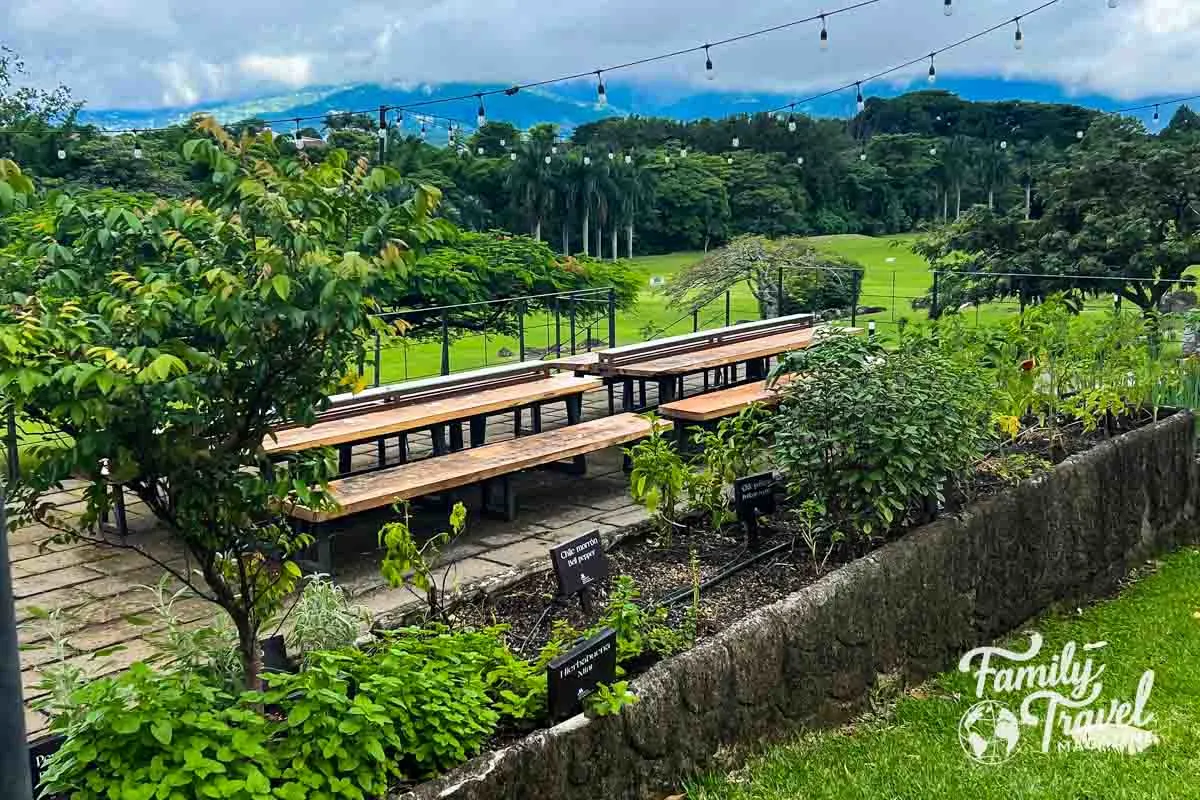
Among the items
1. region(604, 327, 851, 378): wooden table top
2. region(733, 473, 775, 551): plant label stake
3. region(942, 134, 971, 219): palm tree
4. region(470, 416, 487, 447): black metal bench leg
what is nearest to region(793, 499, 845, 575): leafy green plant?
region(733, 473, 775, 551): plant label stake

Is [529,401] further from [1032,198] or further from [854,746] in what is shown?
[1032,198]

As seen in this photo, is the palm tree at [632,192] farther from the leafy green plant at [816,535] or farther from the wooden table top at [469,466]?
the leafy green plant at [816,535]

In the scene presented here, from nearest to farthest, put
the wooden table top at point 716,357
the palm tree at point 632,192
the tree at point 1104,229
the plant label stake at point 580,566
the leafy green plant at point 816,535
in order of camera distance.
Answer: the plant label stake at point 580,566 < the leafy green plant at point 816,535 < the wooden table top at point 716,357 < the tree at point 1104,229 < the palm tree at point 632,192

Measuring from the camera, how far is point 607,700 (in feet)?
10.6

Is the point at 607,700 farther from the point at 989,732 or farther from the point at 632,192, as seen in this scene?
the point at 632,192

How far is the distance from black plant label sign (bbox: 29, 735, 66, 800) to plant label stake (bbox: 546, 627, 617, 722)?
48.9 inches

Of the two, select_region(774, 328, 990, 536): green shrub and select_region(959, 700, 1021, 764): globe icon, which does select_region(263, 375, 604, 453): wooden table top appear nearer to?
select_region(774, 328, 990, 536): green shrub

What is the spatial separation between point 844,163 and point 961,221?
39.0 metres

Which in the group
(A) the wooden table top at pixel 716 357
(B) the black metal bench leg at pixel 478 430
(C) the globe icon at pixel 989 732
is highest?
(A) the wooden table top at pixel 716 357

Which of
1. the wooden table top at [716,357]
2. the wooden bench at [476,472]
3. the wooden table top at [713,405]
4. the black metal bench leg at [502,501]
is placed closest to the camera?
the wooden bench at [476,472]

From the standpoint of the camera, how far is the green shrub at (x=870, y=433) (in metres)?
4.73

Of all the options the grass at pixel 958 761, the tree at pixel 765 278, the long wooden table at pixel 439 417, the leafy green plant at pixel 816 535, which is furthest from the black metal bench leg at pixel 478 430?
the tree at pixel 765 278

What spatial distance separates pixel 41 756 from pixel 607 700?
1.45m

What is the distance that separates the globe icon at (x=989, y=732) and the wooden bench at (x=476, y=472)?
2.33 metres
